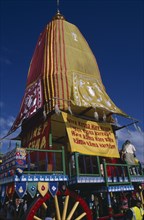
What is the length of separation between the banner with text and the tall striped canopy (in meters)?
0.54

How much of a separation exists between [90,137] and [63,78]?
2.66 metres

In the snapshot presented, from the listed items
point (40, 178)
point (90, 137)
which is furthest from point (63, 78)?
point (40, 178)

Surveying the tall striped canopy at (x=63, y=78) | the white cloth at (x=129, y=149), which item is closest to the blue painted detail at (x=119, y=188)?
the white cloth at (x=129, y=149)

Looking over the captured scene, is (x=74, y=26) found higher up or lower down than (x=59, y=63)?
higher up

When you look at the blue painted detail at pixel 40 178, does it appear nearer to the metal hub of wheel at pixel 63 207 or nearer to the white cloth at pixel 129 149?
the metal hub of wheel at pixel 63 207

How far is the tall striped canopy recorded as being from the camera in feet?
30.9

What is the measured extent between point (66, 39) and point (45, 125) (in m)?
4.32

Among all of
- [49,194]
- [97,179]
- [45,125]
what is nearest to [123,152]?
[97,179]

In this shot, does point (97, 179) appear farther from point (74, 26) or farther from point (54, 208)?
point (74, 26)

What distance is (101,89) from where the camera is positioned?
1065cm

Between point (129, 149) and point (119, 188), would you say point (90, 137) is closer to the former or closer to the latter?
point (129, 149)

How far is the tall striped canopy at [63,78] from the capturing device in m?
9.41

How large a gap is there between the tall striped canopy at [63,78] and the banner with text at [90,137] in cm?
54

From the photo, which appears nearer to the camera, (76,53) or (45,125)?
(45,125)
